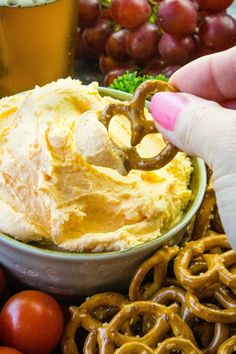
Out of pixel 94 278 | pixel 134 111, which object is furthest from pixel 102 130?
pixel 94 278

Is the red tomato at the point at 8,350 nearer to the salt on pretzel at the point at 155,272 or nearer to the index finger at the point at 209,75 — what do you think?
the salt on pretzel at the point at 155,272

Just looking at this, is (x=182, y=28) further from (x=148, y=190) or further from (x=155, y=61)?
(x=148, y=190)

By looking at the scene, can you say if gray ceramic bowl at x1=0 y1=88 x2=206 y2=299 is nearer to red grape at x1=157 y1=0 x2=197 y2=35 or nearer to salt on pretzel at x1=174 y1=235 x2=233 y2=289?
salt on pretzel at x1=174 y1=235 x2=233 y2=289

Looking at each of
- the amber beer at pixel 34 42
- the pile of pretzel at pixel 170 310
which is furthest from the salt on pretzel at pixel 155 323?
the amber beer at pixel 34 42

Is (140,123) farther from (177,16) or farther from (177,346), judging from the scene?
(177,16)

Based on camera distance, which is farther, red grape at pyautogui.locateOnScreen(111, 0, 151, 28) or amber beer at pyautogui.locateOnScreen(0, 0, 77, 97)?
red grape at pyautogui.locateOnScreen(111, 0, 151, 28)

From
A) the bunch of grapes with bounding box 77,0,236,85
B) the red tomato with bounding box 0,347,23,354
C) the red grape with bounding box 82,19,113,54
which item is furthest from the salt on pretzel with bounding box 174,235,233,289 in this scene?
the red grape with bounding box 82,19,113,54
